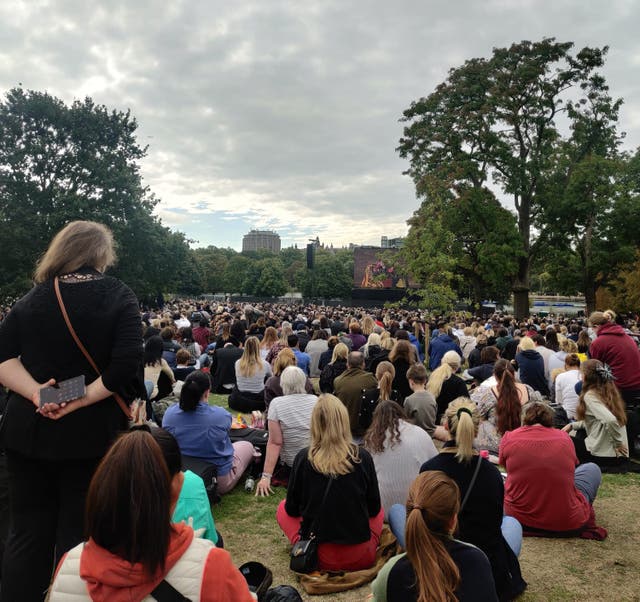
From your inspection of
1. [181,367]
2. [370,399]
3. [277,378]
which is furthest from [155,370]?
[370,399]

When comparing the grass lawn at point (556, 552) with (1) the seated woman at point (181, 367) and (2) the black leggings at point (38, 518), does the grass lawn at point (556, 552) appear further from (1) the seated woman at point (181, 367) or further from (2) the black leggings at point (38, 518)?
(1) the seated woman at point (181, 367)

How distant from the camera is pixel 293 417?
16.4 ft

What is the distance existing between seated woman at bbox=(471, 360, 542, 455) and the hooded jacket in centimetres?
A: 479

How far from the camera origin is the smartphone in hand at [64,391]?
204cm

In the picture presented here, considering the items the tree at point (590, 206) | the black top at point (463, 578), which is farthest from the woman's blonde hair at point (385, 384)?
the tree at point (590, 206)

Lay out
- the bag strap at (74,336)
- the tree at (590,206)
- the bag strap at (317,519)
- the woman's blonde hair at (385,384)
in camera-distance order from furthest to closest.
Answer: the tree at (590,206)
the woman's blonde hair at (385,384)
the bag strap at (317,519)
the bag strap at (74,336)

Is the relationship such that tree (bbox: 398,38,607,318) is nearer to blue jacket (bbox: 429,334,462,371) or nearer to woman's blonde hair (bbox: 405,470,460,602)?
blue jacket (bbox: 429,334,462,371)

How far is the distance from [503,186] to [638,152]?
46.1ft

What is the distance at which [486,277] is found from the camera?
2395 cm

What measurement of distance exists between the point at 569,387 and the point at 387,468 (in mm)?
3957

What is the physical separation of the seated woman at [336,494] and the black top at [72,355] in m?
1.52

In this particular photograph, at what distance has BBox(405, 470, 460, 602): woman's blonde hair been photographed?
1.92 m

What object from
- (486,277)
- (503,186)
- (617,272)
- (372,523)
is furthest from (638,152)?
(372,523)

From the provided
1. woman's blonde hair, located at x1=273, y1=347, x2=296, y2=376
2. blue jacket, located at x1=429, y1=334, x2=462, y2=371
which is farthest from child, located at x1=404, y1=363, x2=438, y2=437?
blue jacket, located at x1=429, y1=334, x2=462, y2=371
